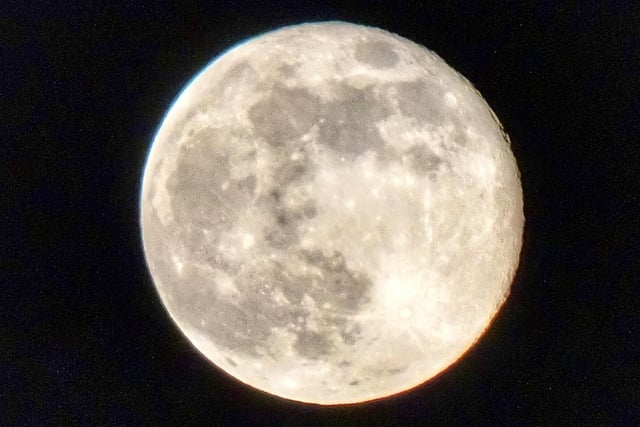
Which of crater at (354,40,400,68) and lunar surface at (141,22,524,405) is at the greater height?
crater at (354,40,400,68)

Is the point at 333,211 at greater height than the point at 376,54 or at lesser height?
lesser

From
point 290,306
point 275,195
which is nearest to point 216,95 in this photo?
point 275,195

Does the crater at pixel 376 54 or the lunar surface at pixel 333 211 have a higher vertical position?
the crater at pixel 376 54

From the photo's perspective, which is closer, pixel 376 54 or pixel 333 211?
pixel 333 211

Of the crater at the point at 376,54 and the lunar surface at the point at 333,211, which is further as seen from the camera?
the crater at the point at 376,54
